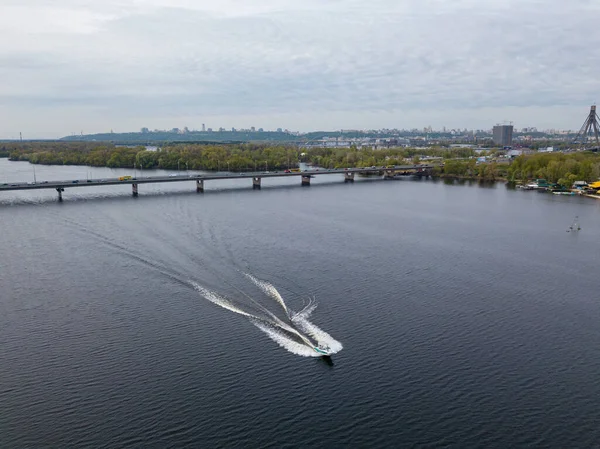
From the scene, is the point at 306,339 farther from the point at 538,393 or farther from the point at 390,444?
the point at 538,393

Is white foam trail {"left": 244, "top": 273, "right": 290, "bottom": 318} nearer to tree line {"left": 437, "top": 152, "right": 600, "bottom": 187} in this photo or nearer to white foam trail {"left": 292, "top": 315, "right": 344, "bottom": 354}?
white foam trail {"left": 292, "top": 315, "right": 344, "bottom": 354}

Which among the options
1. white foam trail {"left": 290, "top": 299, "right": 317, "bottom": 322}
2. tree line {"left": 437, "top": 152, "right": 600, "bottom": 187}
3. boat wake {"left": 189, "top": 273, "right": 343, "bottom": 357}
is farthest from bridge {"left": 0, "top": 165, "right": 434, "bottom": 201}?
white foam trail {"left": 290, "top": 299, "right": 317, "bottom": 322}

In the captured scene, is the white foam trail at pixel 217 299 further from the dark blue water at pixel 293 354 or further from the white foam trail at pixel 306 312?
the white foam trail at pixel 306 312

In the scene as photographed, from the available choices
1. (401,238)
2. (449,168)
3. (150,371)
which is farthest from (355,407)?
(449,168)

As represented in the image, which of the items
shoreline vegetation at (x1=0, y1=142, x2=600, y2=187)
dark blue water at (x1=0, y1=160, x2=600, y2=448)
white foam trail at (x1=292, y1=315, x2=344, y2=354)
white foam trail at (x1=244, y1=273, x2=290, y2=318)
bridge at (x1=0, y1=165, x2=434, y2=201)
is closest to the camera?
dark blue water at (x1=0, y1=160, x2=600, y2=448)

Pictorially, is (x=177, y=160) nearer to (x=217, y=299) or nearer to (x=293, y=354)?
(x=217, y=299)

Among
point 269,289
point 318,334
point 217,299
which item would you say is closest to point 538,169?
point 269,289

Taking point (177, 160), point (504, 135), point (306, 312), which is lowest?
point (306, 312)
